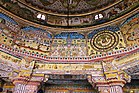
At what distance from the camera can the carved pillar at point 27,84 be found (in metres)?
8.95

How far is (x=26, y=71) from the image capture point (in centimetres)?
966

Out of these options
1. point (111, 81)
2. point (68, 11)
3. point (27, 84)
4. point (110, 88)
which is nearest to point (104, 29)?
point (68, 11)

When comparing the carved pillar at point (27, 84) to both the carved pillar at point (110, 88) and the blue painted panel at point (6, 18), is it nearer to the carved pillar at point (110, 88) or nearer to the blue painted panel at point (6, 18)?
the carved pillar at point (110, 88)

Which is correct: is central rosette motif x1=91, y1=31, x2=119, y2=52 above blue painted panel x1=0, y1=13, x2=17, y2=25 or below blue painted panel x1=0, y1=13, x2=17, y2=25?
below

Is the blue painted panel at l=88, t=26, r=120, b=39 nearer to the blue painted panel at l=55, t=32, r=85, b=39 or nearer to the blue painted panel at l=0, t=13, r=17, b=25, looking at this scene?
the blue painted panel at l=55, t=32, r=85, b=39

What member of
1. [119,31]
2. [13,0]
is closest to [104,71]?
[119,31]

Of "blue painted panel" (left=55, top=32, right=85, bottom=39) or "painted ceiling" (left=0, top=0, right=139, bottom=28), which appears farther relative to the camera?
"blue painted panel" (left=55, top=32, right=85, bottom=39)

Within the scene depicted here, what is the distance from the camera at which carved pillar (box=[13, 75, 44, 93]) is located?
29.3 ft

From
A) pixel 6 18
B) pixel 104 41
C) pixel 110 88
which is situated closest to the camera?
pixel 110 88

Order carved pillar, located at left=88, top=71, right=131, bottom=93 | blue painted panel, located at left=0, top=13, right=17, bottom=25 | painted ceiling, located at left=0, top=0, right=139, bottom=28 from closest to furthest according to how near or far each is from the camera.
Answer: carved pillar, located at left=88, top=71, right=131, bottom=93 → blue painted panel, located at left=0, top=13, right=17, bottom=25 → painted ceiling, located at left=0, top=0, right=139, bottom=28

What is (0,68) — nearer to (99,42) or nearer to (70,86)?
(70,86)

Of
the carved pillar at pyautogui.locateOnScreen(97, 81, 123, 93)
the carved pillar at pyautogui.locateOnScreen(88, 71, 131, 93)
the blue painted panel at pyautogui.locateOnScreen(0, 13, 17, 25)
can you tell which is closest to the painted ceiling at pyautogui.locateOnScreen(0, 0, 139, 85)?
the blue painted panel at pyautogui.locateOnScreen(0, 13, 17, 25)

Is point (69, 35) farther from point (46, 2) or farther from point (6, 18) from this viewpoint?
point (6, 18)

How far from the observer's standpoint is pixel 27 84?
30.2ft
